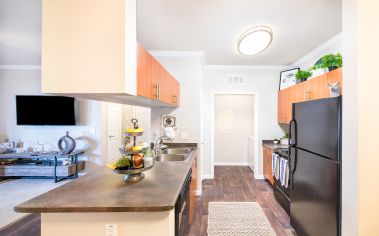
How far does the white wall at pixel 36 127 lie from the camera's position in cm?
454

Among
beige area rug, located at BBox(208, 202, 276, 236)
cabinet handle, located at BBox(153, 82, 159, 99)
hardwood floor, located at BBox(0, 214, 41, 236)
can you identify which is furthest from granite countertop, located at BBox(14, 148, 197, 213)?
hardwood floor, located at BBox(0, 214, 41, 236)

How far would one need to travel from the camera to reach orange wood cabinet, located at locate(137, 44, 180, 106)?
1584 mm

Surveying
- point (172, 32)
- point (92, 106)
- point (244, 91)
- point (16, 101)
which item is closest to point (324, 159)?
point (172, 32)

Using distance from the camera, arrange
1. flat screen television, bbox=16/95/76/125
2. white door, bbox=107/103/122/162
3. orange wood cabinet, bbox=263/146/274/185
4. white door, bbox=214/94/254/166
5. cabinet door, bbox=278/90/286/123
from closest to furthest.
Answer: orange wood cabinet, bbox=263/146/274/185
cabinet door, bbox=278/90/286/123
flat screen television, bbox=16/95/76/125
white door, bbox=107/103/122/162
white door, bbox=214/94/254/166

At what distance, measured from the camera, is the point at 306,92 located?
3.20 meters

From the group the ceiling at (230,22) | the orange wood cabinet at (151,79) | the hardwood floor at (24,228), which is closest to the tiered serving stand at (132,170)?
the orange wood cabinet at (151,79)

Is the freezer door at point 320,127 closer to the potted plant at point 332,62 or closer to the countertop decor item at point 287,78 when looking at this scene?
the potted plant at point 332,62

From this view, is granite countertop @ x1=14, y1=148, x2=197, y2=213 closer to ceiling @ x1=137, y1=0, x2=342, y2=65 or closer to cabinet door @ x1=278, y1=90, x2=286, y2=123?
ceiling @ x1=137, y1=0, x2=342, y2=65

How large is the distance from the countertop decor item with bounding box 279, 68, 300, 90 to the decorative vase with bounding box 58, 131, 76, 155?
4.84 meters

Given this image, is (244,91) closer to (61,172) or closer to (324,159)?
(324,159)

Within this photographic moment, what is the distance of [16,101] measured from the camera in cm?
445

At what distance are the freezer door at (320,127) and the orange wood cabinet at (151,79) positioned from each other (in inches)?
64.4

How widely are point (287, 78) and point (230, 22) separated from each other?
2464 millimetres

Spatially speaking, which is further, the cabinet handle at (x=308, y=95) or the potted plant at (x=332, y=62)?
the cabinet handle at (x=308, y=95)
